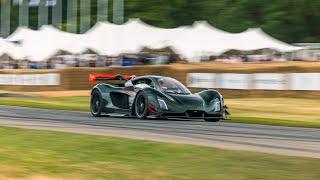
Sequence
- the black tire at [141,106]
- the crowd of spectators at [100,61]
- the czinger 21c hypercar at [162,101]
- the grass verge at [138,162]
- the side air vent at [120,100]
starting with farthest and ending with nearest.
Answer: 1. the crowd of spectators at [100,61]
2. the side air vent at [120,100]
3. the black tire at [141,106]
4. the czinger 21c hypercar at [162,101]
5. the grass verge at [138,162]

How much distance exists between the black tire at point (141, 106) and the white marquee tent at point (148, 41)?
25.1m

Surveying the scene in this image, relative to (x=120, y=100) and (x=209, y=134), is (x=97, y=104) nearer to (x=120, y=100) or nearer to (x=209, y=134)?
(x=120, y=100)

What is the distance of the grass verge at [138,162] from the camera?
8328 millimetres

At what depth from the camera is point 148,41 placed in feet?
148

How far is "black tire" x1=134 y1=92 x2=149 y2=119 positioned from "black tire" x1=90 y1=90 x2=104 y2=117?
5.71 ft

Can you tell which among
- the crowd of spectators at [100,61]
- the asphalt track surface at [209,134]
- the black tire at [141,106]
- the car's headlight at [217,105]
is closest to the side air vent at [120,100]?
the black tire at [141,106]

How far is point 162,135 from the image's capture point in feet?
43.1

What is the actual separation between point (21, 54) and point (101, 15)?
98.8 feet

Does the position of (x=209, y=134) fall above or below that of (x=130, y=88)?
below

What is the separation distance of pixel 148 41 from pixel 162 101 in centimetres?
2757

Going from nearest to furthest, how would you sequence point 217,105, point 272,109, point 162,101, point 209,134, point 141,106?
point 209,134 < point 162,101 < point 217,105 < point 141,106 < point 272,109

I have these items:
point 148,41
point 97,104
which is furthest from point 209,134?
point 148,41

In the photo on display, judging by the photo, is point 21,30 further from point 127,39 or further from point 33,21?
point 33,21

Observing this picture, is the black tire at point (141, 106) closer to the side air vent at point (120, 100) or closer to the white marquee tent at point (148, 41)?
the side air vent at point (120, 100)
